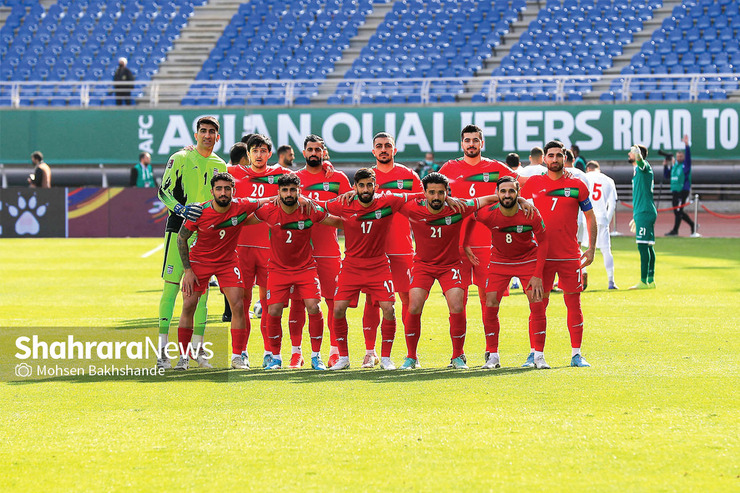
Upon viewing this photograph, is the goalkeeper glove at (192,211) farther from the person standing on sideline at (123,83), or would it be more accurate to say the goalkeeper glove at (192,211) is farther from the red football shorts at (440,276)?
the person standing on sideline at (123,83)

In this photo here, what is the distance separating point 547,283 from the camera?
9.30 metres

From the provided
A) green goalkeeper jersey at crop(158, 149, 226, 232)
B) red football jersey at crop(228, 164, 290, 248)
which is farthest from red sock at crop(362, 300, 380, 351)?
green goalkeeper jersey at crop(158, 149, 226, 232)

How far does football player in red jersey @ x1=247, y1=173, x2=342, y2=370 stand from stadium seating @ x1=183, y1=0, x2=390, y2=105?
22655 mm

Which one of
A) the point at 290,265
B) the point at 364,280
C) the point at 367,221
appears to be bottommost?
the point at 364,280

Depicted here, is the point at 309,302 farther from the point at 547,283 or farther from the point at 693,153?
the point at 693,153

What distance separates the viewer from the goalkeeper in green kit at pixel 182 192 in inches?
362

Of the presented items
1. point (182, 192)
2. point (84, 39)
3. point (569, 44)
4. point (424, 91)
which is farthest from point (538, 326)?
point (84, 39)

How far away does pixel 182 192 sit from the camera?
9.33m

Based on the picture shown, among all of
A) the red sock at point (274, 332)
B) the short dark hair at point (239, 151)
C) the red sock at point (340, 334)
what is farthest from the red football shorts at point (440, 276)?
the short dark hair at point (239, 151)

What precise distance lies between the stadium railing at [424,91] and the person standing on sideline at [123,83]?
0.30m

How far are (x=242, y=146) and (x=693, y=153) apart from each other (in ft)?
69.4

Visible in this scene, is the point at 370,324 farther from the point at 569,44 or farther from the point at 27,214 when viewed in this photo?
the point at 569,44

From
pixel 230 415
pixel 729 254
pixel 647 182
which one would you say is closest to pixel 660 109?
pixel 729 254

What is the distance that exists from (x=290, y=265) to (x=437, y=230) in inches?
52.4
